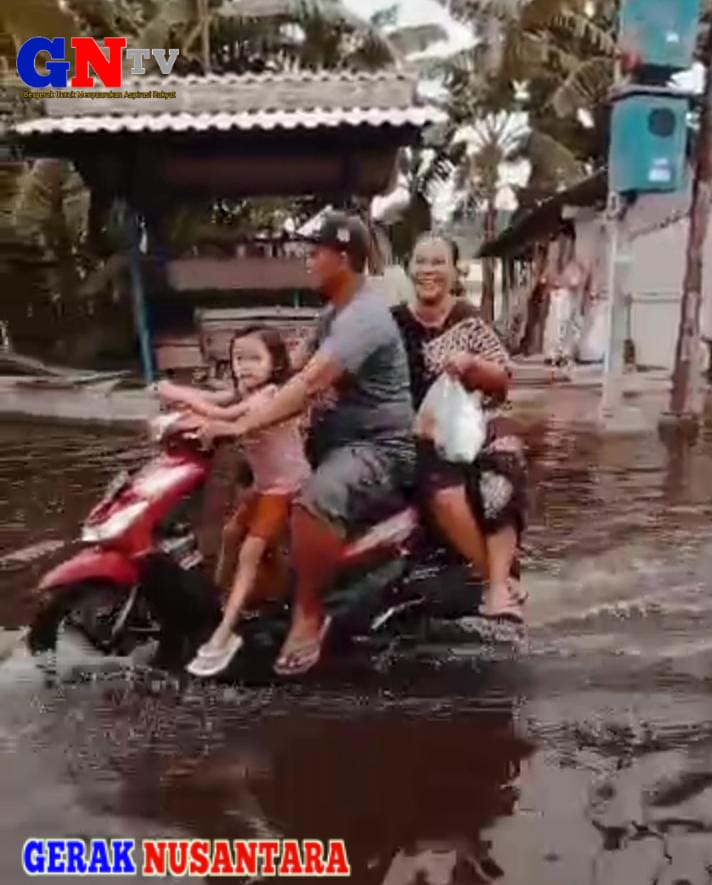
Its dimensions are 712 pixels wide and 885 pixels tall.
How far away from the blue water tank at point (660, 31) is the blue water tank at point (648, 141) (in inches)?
3.0

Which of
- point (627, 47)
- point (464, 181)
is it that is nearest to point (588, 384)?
point (464, 181)

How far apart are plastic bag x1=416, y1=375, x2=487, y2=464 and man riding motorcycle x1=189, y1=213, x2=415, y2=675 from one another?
0.05m

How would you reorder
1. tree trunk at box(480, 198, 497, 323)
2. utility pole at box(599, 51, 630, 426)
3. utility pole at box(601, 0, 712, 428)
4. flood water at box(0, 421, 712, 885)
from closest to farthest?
flood water at box(0, 421, 712, 885) < tree trunk at box(480, 198, 497, 323) < utility pole at box(601, 0, 712, 428) < utility pole at box(599, 51, 630, 426)

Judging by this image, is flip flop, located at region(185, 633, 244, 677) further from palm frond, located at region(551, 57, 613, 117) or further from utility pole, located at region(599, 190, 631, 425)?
palm frond, located at region(551, 57, 613, 117)

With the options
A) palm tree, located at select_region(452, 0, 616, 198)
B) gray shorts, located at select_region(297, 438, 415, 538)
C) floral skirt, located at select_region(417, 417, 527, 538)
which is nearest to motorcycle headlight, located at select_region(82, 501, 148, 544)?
gray shorts, located at select_region(297, 438, 415, 538)

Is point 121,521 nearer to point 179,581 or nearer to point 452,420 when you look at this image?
point 179,581

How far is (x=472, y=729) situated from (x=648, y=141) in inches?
57.7

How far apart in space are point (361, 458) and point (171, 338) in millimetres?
589

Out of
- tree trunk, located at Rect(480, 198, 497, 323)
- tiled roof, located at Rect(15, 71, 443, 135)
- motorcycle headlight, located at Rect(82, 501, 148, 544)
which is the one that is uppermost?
tiled roof, located at Rect(15, 71, 443, 135)

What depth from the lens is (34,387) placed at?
2939 millimetres

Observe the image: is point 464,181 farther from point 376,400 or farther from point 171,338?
point 171,338

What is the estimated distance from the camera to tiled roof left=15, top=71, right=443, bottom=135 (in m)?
2.58

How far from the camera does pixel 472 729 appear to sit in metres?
2.39

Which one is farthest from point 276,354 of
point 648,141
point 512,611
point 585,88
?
point 648,141
